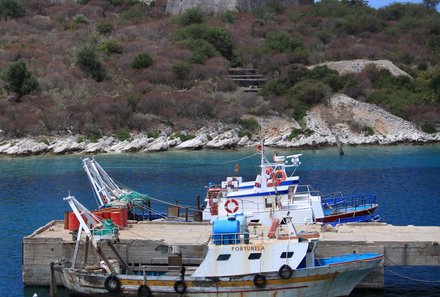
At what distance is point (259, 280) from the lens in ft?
87.2

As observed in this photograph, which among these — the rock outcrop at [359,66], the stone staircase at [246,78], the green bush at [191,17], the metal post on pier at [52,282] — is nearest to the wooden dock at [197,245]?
the metal post on pier at [52,282]

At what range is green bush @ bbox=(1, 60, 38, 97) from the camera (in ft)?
295

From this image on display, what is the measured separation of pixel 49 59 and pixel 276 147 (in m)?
36.1

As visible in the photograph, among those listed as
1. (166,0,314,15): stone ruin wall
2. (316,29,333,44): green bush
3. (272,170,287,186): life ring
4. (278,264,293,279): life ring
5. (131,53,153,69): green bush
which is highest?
(166,0,314,15): stone ruin wall

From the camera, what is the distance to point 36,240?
100 ft

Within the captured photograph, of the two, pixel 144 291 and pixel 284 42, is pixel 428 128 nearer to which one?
pixel 284 42

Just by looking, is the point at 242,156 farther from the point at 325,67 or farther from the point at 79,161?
the point at 325,67

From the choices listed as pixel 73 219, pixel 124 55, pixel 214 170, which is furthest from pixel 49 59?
pixel 73 219

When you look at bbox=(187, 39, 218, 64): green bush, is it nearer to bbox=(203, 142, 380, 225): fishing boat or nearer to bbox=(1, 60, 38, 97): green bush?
bbox=(1, 60, 38, 97): green bush

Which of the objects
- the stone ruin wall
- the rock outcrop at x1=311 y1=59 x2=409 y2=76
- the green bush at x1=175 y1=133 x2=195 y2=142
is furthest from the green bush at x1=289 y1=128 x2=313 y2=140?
the stone ruin wall

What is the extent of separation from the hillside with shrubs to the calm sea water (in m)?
9.93

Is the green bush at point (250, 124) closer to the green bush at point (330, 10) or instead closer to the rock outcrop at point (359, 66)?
the rock outcrop at point (359, 66)

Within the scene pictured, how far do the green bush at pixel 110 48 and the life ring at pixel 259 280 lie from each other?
7872cm

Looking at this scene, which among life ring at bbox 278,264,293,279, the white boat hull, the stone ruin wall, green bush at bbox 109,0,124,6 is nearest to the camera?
life ring at bbox 278,264,293,279
